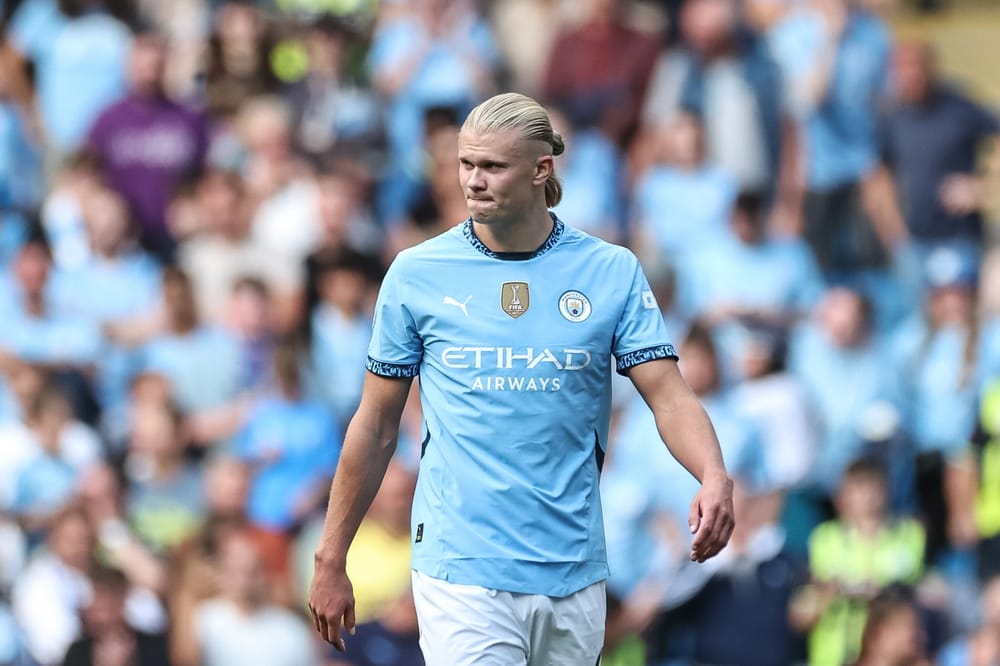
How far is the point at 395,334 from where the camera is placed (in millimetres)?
5438

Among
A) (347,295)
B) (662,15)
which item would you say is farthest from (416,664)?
(662,15)

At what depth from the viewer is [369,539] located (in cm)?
1010

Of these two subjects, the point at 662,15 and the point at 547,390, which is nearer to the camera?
the point at 547,390

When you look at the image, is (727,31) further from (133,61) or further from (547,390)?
(547,390)

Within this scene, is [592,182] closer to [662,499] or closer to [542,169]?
[662,499]

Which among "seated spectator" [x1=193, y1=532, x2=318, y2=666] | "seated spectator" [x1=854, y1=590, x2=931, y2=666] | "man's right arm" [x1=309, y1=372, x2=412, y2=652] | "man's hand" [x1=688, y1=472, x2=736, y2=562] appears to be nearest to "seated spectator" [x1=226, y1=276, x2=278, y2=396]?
"seated spectator" [x1=193, y1=532, x2=318, y2=666]

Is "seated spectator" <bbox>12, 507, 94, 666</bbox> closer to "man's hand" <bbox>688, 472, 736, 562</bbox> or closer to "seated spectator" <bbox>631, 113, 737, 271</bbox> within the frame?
"seated spectator" <bbox>631, 113, 737, 271</bbox>

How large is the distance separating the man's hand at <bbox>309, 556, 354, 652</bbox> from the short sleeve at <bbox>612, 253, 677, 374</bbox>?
1.02 metres

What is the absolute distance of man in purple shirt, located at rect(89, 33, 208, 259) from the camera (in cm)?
1232

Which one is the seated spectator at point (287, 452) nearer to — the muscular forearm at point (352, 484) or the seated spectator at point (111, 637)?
the seated spectator at point (111, 637)

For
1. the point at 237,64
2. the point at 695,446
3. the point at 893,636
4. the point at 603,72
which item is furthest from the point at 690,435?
the point at 237,64

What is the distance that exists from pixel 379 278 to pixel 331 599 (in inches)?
252

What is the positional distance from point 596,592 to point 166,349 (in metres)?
6.40

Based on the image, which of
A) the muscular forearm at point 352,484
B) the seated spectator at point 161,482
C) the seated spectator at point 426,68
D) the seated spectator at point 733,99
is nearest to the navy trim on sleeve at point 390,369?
the muscular forearm at point 352,484
